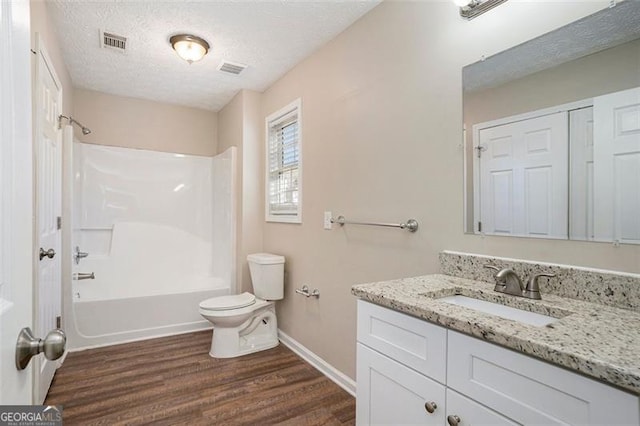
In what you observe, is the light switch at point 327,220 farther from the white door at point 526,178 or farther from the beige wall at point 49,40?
the beige wall at point 49,40

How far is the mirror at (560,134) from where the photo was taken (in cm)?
107

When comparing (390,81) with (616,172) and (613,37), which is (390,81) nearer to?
(613,37)

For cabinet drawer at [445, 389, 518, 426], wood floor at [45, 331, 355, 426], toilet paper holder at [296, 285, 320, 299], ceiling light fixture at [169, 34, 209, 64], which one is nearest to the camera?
cabinet drawer at [445, 389, 518, 426]

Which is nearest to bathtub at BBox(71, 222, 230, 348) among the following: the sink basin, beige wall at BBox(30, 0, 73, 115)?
beige wall at BBox(30, 0, 73, 115)

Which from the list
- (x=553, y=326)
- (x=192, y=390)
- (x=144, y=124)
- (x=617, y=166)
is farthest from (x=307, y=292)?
(x=144, y=124)

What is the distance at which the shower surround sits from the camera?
3.03m

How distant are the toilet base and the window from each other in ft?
2.82

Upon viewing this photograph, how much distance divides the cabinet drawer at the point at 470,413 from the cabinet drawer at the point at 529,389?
17mm

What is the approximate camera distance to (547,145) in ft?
4.11

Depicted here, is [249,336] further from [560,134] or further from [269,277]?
[560,134]

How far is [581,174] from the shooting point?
45.7 inches

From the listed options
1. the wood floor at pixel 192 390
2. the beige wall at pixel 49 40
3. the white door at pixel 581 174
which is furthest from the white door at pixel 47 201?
the white door at pixel 581 174

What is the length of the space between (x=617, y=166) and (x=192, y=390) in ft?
8.05

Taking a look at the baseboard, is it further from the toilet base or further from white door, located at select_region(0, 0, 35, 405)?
white door, located at select_region(0, 0, 35, 405)
